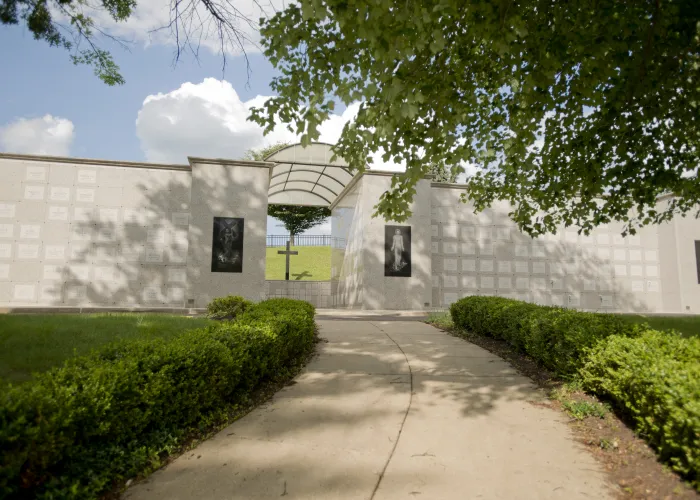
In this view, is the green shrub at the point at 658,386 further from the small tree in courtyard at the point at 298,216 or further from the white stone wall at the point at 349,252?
the small tree in courtyard at the point at 298,216

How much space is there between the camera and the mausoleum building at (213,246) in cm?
1730

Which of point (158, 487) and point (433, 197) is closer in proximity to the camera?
point (158, 487)

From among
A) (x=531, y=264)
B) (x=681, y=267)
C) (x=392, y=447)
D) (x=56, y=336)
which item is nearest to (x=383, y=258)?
(x=531, y=264)

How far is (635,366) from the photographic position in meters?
4.32

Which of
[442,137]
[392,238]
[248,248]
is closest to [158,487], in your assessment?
[442,137]

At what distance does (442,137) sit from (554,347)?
3.45 meters

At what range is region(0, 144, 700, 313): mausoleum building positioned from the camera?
17.3 m

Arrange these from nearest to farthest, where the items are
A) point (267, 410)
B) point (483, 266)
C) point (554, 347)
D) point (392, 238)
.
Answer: point (267, 410) → point (554, 347) → point (392, 238) → point (483, 266)

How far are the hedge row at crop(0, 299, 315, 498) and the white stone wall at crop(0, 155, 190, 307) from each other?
13.8 meters

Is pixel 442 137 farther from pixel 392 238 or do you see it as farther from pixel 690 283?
pixel 690 283

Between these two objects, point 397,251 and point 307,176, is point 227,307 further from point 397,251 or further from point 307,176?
point 307,176

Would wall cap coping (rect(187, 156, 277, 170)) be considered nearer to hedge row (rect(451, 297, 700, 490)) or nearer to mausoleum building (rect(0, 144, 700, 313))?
mausoleum building (rect(0, 144, 700, 313))

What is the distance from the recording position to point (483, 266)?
68.3 ft

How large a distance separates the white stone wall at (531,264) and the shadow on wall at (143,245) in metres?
8.82
